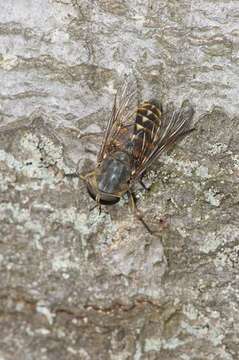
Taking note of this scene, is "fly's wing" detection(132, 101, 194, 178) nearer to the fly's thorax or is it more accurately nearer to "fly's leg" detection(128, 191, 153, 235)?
the fly's thorax

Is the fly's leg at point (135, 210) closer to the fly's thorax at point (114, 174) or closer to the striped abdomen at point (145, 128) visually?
the fly's thorax at point (114, 174)

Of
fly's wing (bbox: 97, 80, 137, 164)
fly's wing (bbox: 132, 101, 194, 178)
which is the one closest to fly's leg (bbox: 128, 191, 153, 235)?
fly's wing (bbox: 132, 101, 194, 178)

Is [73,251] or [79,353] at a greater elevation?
[73,251]

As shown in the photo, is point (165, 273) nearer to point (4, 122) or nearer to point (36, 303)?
point (36, 303)

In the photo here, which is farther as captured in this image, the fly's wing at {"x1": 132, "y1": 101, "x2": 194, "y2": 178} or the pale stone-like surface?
the fly's wing at {"x1": 132, "y1": 101, "x2": 194, "y2": 178}

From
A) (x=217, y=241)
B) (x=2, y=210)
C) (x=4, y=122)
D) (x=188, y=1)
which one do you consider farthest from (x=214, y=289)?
(x=188, y=1)

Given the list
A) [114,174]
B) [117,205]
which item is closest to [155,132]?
[114,174]

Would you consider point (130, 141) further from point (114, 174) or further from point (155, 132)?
point (114, 174)
